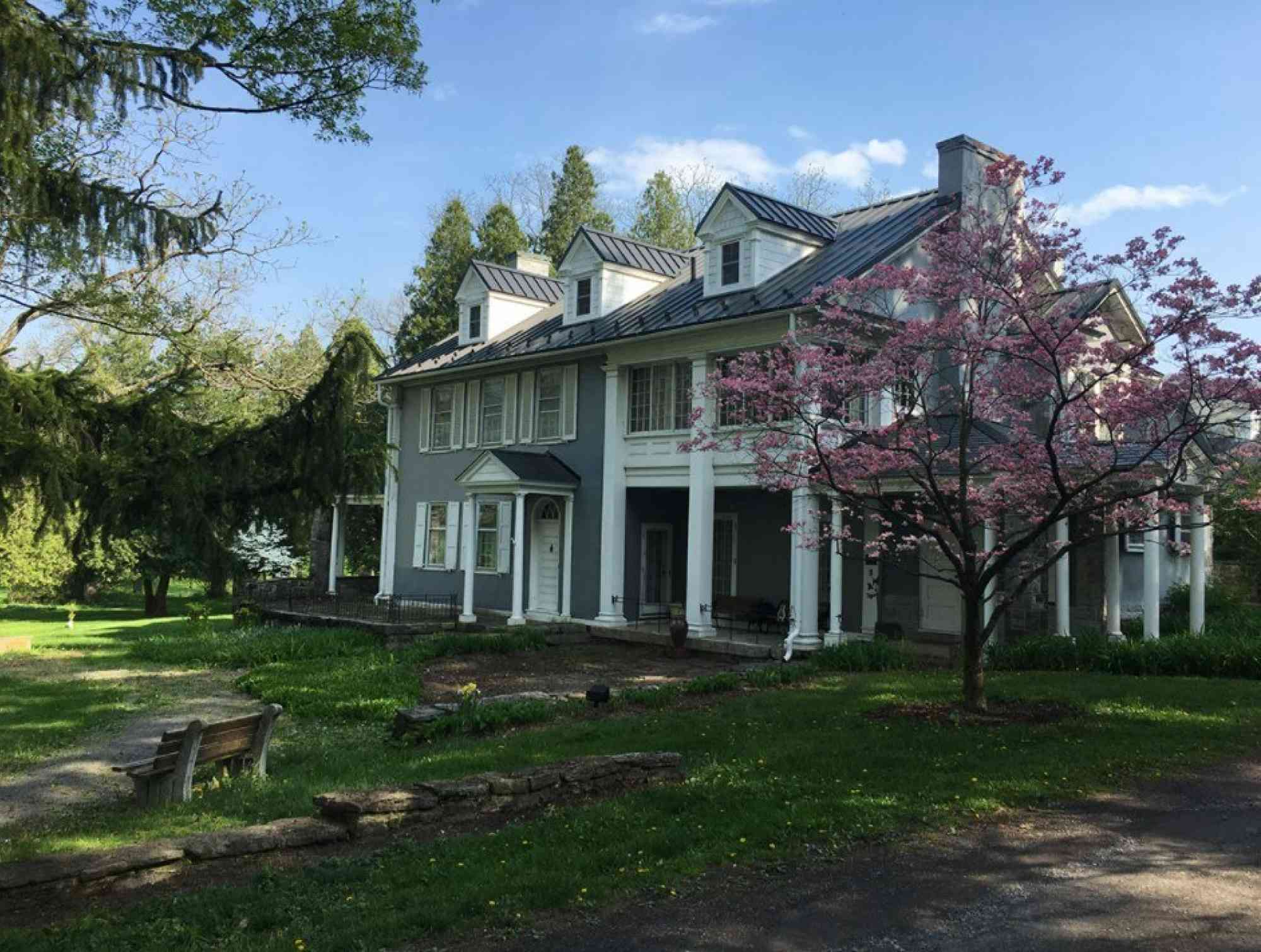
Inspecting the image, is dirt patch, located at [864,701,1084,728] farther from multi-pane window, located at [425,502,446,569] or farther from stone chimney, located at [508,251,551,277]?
stone chimney, located at [508,251,551,277]

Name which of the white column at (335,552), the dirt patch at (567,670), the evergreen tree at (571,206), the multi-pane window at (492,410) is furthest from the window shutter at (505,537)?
the evergreen tree at (571,206)

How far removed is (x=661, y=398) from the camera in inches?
785

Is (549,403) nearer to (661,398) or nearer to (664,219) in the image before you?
(661,398)

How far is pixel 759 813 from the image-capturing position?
6594 millimetres

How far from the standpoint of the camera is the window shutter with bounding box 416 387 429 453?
26.0 metres

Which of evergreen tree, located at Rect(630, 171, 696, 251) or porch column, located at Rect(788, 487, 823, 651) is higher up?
evergreen tree, located at Rect(630, 171, 696, 251)

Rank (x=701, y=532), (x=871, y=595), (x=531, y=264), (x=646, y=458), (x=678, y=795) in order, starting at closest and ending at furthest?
(x=678, y=795), (x=871, y=595), (x=701, y=532), (x=646, y=458), (x=531, y=264)

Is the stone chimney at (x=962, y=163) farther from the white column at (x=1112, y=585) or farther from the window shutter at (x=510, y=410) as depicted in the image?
the window shutter at (x=510, y=410)

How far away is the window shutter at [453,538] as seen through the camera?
2464cm

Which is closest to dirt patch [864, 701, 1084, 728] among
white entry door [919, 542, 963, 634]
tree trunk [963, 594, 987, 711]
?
tree trunk [963, 594, 987, 711]

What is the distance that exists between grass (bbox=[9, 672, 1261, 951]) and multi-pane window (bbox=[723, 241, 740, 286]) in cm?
921

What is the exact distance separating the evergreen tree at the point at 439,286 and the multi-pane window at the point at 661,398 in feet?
67.4

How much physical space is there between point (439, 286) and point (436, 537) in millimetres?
17647

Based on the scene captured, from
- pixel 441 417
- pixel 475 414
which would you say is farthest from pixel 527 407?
pixel 441 417
